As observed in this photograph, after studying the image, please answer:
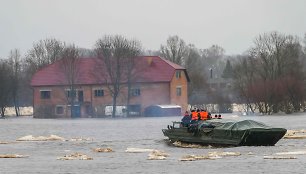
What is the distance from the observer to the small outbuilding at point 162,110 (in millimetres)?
137250

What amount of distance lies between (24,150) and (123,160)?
13028mm

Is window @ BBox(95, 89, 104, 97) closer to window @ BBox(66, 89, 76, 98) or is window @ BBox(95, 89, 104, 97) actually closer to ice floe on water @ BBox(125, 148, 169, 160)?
window @ BBox(66, 89, 76, 98)

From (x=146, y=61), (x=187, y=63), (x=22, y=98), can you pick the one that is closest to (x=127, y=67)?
(x=146, y=61)

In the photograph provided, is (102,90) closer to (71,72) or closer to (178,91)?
(71,72)

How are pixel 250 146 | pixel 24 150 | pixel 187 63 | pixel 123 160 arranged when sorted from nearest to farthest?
pixel 123 160 → pixel 250 146 → pixel 24 150 → pixel 187 63

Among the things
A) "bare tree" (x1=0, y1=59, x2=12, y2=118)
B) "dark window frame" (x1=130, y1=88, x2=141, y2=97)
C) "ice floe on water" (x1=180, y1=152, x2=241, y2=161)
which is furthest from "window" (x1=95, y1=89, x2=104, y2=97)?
"ice floe on water" (x1=180, y1=152, x2=241, y2=161)

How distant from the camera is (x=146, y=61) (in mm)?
148375

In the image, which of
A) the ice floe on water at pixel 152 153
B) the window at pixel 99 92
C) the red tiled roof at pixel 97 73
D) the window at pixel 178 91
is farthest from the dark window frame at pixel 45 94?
the ice floe on water at pixel 152 153

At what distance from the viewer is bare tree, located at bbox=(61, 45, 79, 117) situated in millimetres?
144125

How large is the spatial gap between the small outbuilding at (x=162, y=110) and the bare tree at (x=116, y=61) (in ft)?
22.7

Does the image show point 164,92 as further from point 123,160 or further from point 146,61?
point 123,160

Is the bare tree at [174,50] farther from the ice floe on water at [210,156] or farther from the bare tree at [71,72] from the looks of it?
the ice floe on water at [210,156]

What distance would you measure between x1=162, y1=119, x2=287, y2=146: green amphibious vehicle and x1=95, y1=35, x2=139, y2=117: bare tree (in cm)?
8433

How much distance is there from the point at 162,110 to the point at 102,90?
12879 millimetres
